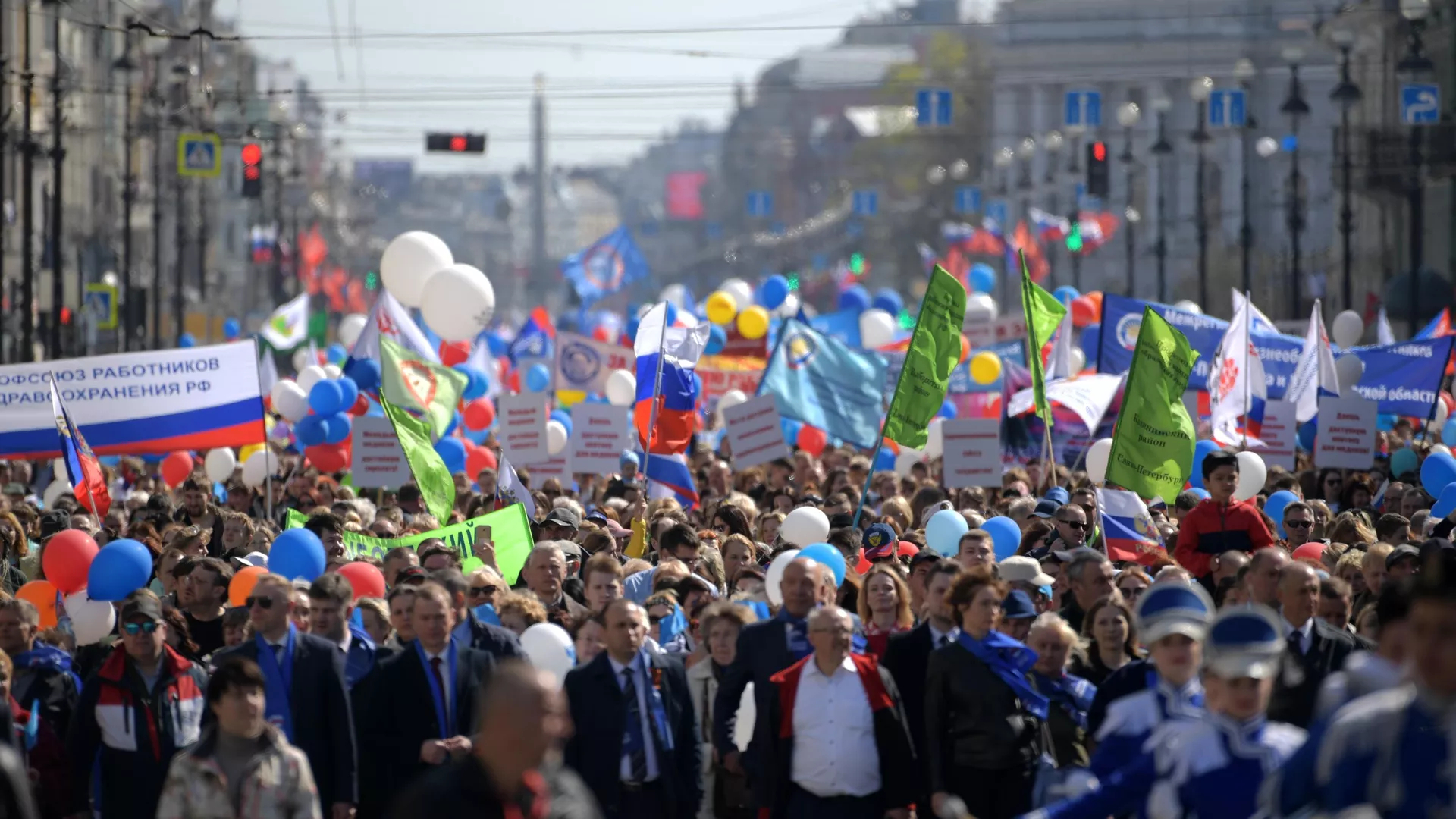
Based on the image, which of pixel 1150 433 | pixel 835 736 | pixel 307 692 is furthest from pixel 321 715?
pixel 1150 433

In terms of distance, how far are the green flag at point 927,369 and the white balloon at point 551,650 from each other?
613 centimetres

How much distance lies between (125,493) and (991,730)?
14399mm

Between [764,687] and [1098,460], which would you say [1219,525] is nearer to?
[764,687]

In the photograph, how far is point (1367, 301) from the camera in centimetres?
5000

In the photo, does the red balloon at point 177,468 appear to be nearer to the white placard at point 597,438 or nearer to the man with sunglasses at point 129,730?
the white placard at point 597,438

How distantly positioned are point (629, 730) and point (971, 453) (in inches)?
375

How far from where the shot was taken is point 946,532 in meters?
13.7

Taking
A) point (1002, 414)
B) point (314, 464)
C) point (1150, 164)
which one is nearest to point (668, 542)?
point (314, 464)

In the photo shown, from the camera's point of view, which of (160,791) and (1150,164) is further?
(1150,164)

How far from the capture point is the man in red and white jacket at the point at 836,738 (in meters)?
8.57

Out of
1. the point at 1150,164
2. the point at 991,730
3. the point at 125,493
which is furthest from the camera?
the point at 1150,164

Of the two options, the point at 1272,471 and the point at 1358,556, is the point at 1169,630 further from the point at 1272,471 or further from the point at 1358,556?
the point at 1272,471

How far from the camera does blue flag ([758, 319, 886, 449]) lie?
22844 mm

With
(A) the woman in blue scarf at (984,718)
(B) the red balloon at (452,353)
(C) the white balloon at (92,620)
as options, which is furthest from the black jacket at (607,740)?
(B) the red balloon at (452,353)
